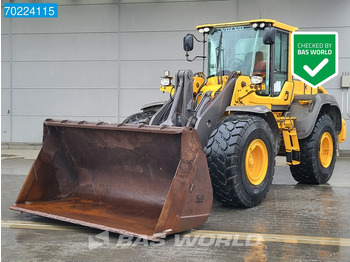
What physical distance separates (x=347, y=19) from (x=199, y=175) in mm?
10895

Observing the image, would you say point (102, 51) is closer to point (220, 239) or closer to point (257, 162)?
point (257, 162)

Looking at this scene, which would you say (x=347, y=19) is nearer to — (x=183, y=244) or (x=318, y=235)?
(x=318, y=235)

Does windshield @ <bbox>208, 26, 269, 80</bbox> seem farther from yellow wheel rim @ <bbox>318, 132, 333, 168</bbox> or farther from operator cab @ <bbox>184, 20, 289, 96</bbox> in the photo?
yellow wheel rim @ <bbox>318, 132, 333, 168</bbox>

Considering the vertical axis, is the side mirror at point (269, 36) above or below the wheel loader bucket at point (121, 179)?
above

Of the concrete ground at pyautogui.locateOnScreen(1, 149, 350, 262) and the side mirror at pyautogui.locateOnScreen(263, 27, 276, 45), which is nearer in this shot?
the concrete ground at pyautogui.locateOnScreen(1, 149, 350, 262)

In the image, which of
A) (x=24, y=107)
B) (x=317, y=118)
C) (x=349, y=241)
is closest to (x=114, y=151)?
(x=349, y=241)

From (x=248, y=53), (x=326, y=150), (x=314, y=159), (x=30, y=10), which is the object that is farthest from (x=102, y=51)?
(x=314, y=159)

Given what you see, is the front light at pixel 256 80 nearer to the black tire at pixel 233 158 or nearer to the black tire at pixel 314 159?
the black tire at pixel 233 158

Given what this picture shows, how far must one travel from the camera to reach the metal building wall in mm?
15195

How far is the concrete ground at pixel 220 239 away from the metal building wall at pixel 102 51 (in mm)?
8766

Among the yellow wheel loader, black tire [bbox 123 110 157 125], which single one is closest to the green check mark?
the yellow wheel loader

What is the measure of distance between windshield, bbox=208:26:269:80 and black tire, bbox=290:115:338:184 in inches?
60.8

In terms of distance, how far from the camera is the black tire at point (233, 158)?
6465 millimetres

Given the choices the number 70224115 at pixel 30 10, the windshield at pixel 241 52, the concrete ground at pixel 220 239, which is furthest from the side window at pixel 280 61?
the number 70224115 at pixel 30 10
